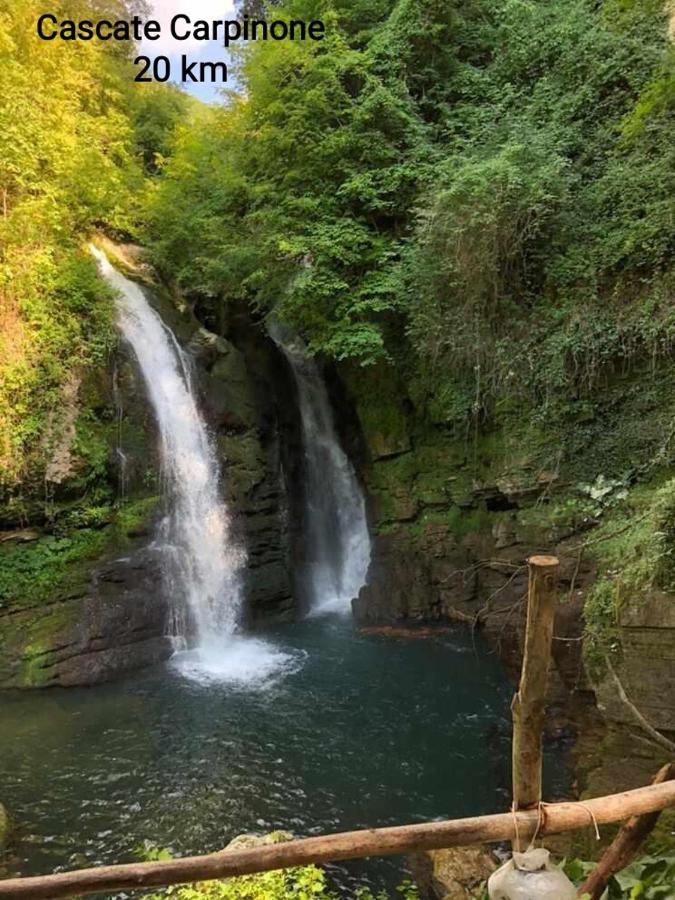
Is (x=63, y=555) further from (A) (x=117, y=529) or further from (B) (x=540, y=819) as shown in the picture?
(B) (x=540, y=819)

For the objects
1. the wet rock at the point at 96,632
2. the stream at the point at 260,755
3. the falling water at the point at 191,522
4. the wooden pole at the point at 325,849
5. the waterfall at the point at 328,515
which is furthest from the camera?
the waterfall at the point at 328,515

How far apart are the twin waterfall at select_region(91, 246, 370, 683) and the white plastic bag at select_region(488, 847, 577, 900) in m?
7.49

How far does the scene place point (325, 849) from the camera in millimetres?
2143

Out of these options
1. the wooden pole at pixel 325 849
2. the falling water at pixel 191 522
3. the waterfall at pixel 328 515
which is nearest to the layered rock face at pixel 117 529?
the falling water at pixel 191 522

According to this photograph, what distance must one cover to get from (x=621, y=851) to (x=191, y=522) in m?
9.71

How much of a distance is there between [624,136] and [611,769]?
30.5ft

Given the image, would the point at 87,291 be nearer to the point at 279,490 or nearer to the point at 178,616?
the point at 279,490

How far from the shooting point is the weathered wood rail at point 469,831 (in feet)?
6.64

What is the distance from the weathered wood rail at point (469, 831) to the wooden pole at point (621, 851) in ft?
1.15

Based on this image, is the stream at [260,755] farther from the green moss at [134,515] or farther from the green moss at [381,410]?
the green moss at [381,410]

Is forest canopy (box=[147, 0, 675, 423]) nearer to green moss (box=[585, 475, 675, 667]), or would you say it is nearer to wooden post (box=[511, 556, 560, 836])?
green moss (box=[585, 475, 675, 667])

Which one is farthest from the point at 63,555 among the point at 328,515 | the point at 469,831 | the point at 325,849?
the point at 469,831

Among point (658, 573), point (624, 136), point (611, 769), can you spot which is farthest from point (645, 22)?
point (611, 769)

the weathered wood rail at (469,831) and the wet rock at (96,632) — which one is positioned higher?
the weathered wood rail at (469,831)
